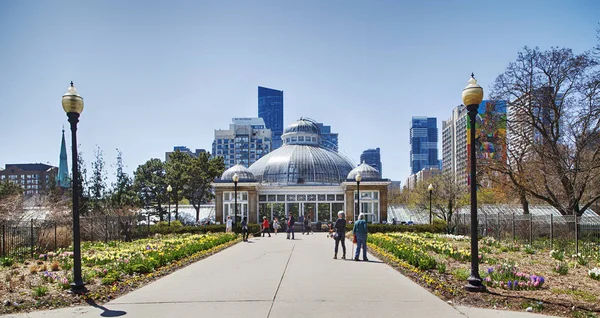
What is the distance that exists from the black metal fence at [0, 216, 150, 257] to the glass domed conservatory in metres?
15.4

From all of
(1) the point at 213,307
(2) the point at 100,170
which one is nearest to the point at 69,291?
(1) the point at 213,307

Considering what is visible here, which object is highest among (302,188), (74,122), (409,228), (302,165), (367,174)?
(302,165)

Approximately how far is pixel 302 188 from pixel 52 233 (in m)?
29.2

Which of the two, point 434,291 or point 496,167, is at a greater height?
point 496,167

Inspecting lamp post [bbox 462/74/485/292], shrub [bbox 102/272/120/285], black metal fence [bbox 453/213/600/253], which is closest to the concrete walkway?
shrub [bbox 102/272/120/285]

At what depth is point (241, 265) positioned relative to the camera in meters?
16.0

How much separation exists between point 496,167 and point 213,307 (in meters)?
24.6

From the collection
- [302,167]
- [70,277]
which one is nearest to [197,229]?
[302,167]

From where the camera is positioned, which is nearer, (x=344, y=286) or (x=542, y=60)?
(x=344, y=286)

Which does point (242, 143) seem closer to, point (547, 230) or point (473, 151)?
point (547, 230)

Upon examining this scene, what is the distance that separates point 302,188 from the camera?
48.6 m

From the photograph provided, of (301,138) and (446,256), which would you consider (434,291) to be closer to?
(446,256)

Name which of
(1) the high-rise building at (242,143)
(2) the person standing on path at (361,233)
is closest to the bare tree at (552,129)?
(2) the person standing on path at (361,233)

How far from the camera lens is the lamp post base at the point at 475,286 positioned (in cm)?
1041
